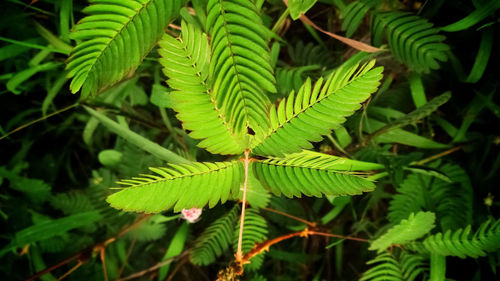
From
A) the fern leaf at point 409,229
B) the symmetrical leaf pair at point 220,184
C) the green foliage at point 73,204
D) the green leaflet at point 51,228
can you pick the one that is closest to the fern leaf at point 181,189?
the symmetrical leaf pair at point 220,184

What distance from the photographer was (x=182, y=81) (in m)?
0.94

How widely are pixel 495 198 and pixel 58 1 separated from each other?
2467 millimetres

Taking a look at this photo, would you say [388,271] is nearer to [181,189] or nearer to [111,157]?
[181,189]

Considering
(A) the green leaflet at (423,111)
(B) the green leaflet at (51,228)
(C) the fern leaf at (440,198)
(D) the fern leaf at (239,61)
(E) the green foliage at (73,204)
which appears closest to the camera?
(D) the fern leaf at (239,61)

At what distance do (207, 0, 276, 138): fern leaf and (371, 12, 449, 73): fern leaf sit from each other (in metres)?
0.77

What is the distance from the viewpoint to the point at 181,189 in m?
0.98

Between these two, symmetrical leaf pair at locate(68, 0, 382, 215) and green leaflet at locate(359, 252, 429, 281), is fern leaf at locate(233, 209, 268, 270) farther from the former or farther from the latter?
symmetrical leaf pair at locate(68, 0, 382, 215)

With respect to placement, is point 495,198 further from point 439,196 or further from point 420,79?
point 420,79

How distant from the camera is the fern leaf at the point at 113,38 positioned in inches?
36.4

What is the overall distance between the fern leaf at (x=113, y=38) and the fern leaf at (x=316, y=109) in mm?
404

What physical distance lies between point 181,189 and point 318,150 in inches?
35.8

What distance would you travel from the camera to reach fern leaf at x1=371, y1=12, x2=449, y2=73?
54.6 inches

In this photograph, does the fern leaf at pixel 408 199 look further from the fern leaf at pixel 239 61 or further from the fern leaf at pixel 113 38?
the fern leaf at pixel 113 38

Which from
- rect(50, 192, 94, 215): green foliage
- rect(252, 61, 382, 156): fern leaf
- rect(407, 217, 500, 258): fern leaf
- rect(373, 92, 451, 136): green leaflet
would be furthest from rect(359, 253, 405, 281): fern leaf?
rect(50, 192, 94, 215): green foliage
